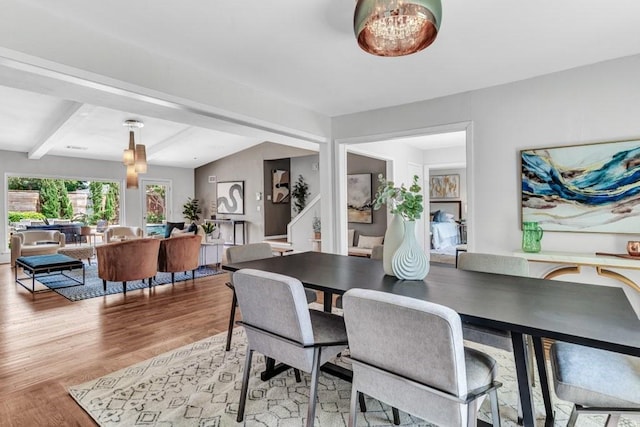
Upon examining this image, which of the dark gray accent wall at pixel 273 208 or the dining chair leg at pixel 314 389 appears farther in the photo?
the dark gray accent wall at pixel 273 208

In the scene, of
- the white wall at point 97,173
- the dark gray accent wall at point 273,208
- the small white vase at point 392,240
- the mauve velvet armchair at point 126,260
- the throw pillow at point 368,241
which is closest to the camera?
the small white vase at point 392,240

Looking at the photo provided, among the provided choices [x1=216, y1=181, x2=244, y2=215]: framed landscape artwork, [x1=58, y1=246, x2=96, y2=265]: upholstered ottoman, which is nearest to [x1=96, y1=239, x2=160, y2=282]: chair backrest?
[x1=58, y1=246, x2=96, y2=265]: upholstered ottoman

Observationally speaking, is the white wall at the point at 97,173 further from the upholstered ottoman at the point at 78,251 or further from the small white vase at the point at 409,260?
the small white vase at the point at 409,260

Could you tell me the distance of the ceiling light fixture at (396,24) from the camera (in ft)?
4.98

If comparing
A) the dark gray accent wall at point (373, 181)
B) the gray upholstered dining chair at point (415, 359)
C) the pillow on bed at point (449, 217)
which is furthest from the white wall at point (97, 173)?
the gray upholstered dining chair at point (415, 359)

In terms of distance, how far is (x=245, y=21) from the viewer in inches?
89.6

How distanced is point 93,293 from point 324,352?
14.2ft

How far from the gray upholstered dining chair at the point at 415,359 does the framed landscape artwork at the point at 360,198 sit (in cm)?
577

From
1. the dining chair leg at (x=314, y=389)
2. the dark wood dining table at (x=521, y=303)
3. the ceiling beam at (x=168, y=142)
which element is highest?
the ceiling beam at (x=168, y=142)

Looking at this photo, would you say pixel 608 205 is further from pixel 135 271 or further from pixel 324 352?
pixel 135 271

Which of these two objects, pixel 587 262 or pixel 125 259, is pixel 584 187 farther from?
pixel 125 259

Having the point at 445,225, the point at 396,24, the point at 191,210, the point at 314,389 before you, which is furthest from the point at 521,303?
the point at 191,210

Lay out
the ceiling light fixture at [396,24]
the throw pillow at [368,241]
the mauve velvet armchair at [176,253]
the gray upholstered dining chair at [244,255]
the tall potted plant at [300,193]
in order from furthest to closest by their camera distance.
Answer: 1. the tall potted plant at [300,193]
2. the throw pillow at [368,241]
3. the mauve velvet armchair at [176,253]
4. the gray upholstered dining chair at [244,255]
5. the ceiling light fixture at [396,24]

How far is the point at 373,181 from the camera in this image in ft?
23.4
